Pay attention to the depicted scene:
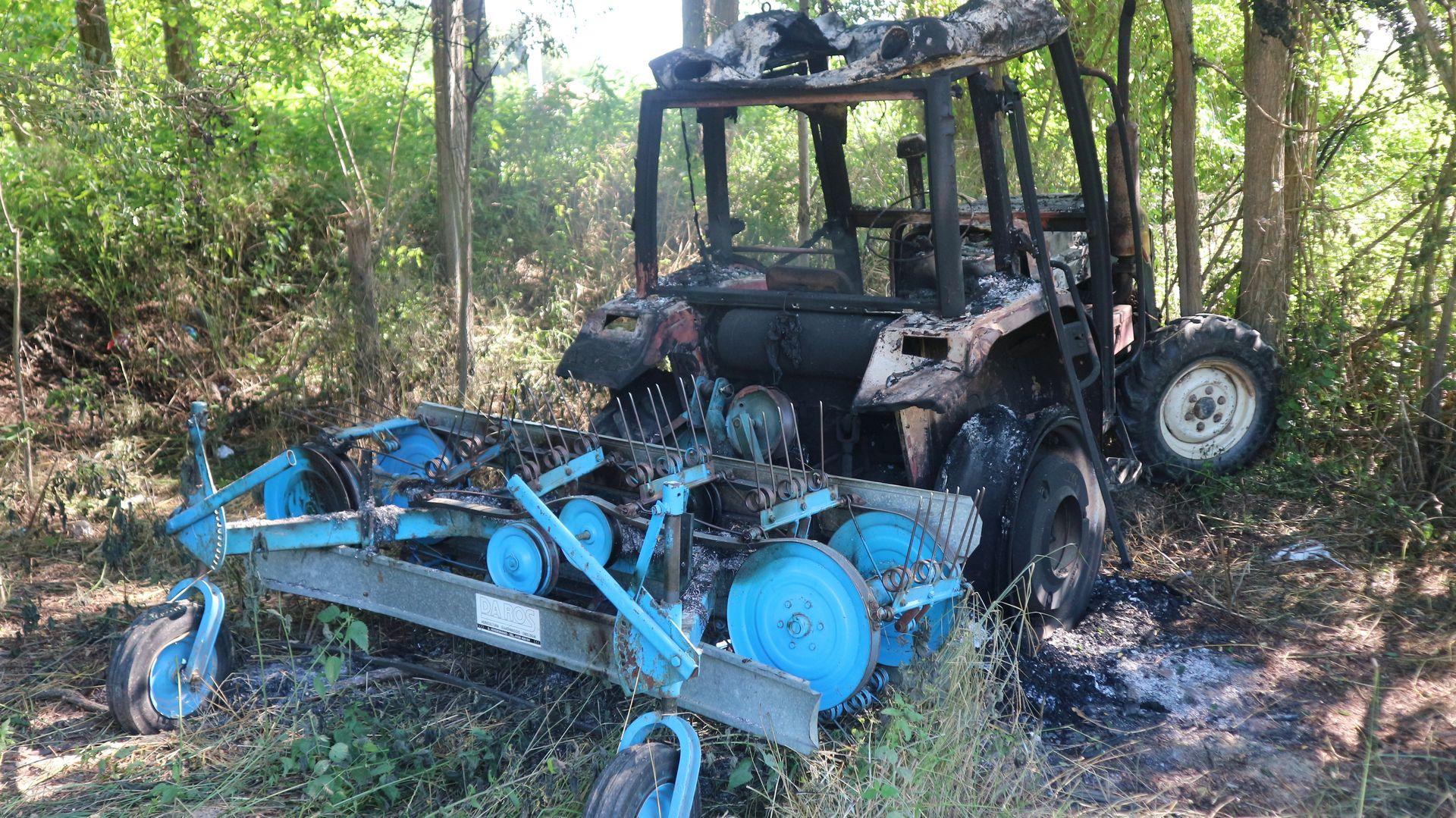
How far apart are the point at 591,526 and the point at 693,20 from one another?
7.98 metres

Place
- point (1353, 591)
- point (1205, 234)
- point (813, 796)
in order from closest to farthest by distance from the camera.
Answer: point (813, 796)
point (1353, 591)
point (1205, 234)

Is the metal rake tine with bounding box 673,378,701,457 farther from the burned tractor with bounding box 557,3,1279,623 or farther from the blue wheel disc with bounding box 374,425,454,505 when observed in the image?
the blue wheel disc with bounding box 374,425,454,505

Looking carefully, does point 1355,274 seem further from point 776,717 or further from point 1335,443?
point 776,717

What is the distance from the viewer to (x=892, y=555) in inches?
140

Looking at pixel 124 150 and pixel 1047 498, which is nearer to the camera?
pixel 1047 498

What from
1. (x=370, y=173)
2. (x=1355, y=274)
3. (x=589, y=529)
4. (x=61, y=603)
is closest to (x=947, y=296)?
(x=589, y=529)

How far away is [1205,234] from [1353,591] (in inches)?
126

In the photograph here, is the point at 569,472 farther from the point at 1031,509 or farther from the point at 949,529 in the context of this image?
the point at 1031,509

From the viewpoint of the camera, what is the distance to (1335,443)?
545 centimetres

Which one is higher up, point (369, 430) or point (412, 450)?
point (369, 430)

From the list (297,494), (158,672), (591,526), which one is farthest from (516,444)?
(158,672)

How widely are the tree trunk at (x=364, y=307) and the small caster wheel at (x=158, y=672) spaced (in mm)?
3144

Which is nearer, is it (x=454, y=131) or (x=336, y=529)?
(x=336, y=529)

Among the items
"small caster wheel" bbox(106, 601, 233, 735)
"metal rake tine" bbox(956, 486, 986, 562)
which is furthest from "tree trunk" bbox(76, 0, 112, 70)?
"metal rake tine" bbox(956, 486, 986, 562)
